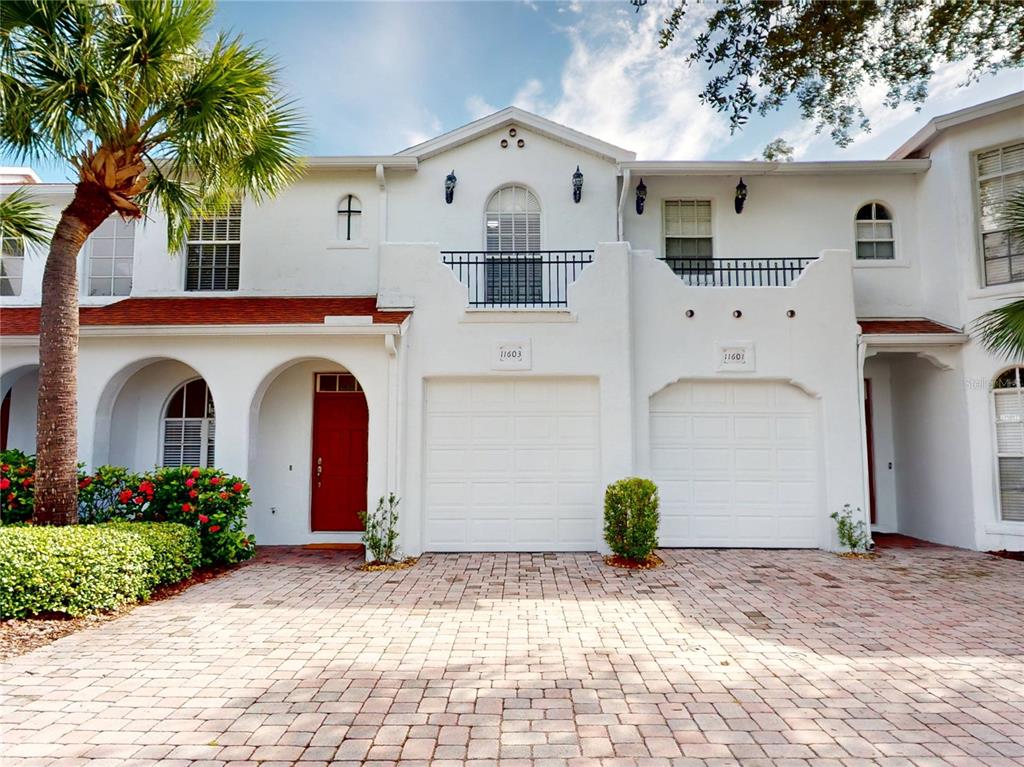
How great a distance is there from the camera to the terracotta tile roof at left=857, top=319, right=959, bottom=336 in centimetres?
937

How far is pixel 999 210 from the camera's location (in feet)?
30.9

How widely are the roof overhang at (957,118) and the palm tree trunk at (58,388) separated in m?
13.2

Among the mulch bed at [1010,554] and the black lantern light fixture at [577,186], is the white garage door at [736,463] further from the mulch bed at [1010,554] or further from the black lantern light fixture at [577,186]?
the black lantern light fixture at [577,186]

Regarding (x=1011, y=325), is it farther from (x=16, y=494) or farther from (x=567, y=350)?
(x=16, y=494)

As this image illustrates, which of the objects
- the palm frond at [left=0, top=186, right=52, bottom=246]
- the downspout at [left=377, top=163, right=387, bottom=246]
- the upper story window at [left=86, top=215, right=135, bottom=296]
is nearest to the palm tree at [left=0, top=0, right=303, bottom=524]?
the palm frond at [left=0, top=186, right=52, bottom=246]

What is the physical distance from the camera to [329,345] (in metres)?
8.69

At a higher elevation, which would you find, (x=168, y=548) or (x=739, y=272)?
(x=739, y=272)

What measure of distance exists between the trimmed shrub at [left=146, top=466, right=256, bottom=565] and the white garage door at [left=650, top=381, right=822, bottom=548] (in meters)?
6.53

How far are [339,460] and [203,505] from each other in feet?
8.44

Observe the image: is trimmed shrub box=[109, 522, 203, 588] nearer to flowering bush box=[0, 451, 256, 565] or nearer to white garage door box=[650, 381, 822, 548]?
flowering bush box=[0, 451, 256, 565]

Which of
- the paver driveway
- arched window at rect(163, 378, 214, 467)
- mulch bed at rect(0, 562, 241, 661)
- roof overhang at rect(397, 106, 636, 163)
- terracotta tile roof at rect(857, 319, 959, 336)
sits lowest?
the paver driveway

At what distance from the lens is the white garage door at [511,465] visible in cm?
891

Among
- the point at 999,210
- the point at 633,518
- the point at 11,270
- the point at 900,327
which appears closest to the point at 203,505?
the point at 633,518

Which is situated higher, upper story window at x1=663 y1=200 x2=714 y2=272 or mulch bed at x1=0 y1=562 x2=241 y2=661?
upper story window at x1=663 y1=200 x2=714 y2=272
